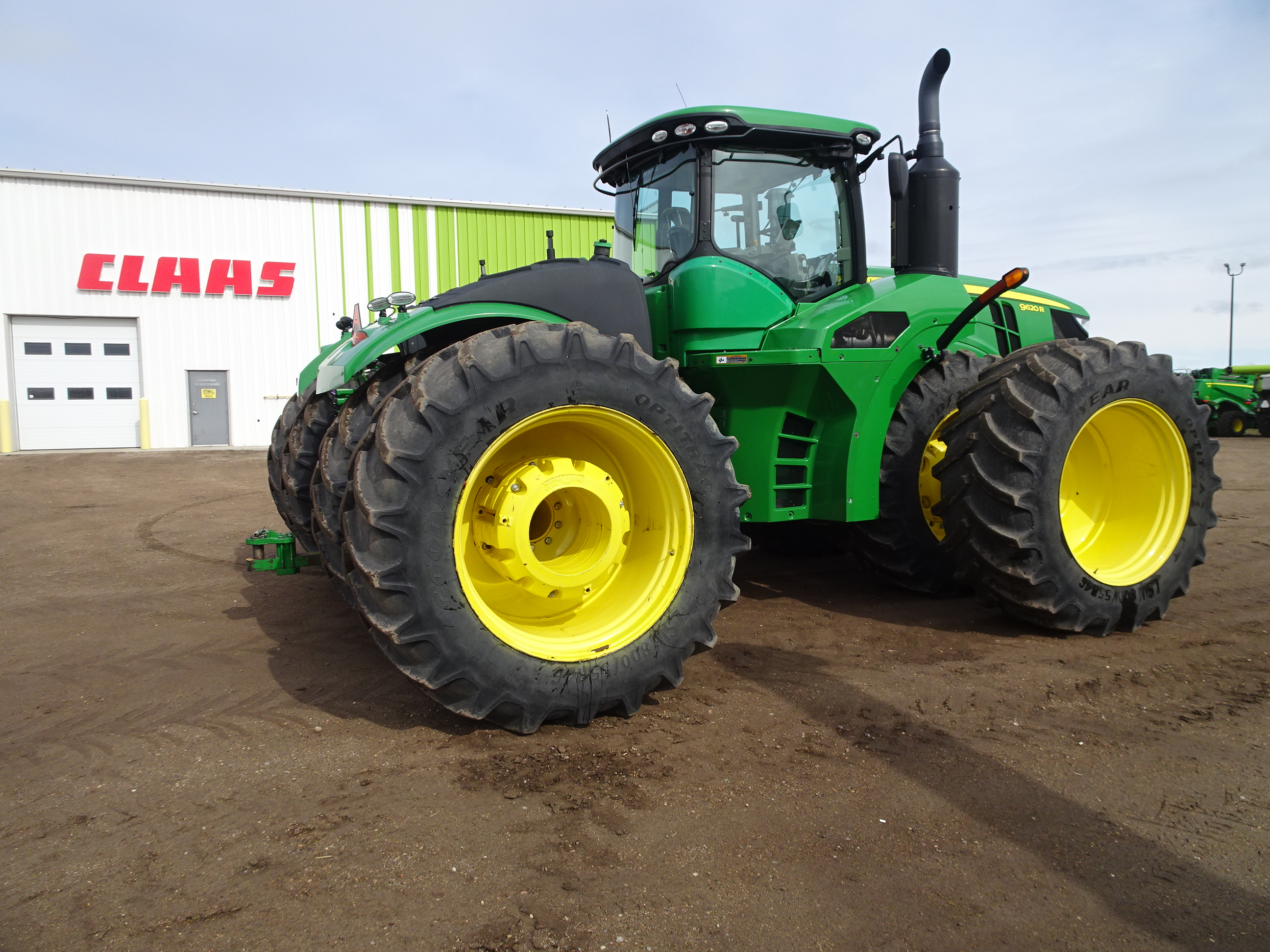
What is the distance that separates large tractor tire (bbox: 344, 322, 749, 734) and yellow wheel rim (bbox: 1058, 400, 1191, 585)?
2505 millimetres

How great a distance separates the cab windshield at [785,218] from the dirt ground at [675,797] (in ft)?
6.50

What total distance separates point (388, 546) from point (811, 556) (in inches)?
172

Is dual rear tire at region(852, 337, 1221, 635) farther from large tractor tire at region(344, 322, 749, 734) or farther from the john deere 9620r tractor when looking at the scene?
large tractor tire at region(344, 322, 749, 734)

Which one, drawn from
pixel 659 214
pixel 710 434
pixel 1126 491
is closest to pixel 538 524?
pixel 710 434

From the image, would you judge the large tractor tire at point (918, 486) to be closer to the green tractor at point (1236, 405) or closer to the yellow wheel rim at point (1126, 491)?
the yellow wheel rim at point (1126, 491)

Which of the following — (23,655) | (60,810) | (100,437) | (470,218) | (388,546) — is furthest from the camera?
(470,218)

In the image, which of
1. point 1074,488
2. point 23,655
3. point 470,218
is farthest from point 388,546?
point 470,218

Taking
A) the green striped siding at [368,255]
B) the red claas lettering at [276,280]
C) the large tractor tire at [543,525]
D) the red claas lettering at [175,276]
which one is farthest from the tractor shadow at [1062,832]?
the red claas lettering at [175,276]

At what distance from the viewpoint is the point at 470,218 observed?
68.6 feet

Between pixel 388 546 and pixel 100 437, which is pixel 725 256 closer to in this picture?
pixel 388 546

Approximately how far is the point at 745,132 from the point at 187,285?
61.4ft

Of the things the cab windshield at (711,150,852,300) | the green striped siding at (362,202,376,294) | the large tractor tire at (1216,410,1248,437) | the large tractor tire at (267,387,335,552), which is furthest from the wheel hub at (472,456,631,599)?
the large tractor tire at (1216,410,1248,437)

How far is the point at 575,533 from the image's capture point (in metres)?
3.62

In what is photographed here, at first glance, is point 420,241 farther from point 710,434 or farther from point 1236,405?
point 1236,405
